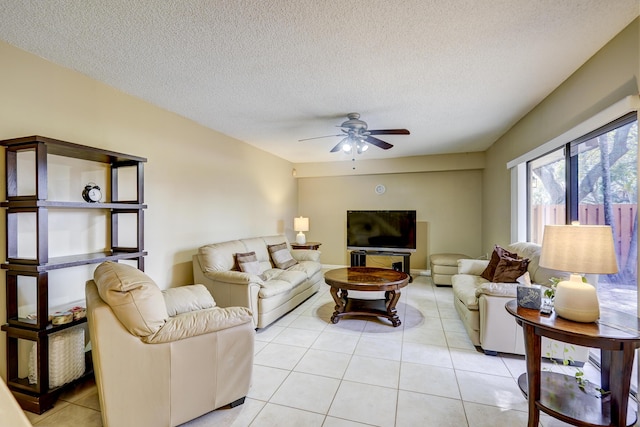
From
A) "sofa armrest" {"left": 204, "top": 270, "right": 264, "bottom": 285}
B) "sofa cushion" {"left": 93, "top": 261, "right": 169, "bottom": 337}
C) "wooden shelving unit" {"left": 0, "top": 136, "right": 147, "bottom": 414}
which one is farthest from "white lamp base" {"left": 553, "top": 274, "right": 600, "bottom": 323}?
"wooden shelving unit" {"left": 0, "top": 136, "right": 147, "bottom": 414}

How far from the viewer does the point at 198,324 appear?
1786 mm

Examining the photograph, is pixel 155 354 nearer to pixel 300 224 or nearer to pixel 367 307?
pixel 367 307

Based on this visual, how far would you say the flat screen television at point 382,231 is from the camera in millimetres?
5711

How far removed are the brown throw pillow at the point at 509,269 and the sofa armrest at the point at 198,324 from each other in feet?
8.82

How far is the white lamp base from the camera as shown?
1554mm

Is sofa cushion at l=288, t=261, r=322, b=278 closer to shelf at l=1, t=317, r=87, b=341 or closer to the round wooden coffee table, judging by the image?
the round wooden coffee table

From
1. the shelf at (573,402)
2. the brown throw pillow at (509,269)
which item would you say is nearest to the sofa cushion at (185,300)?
the shelf at (573,402)

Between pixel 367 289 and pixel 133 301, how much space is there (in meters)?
2.26

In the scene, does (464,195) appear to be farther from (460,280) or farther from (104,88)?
(104,88)

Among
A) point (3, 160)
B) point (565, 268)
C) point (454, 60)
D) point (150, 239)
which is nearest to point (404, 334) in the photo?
point (565, 268)

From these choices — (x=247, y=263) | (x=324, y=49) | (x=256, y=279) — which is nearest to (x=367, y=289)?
(x=256, y=279)

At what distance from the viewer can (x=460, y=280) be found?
3514mm

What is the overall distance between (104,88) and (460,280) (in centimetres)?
431

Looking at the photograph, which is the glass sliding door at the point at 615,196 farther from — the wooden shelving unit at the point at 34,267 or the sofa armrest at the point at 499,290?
the wooden shelving unit at the point at 34,267
